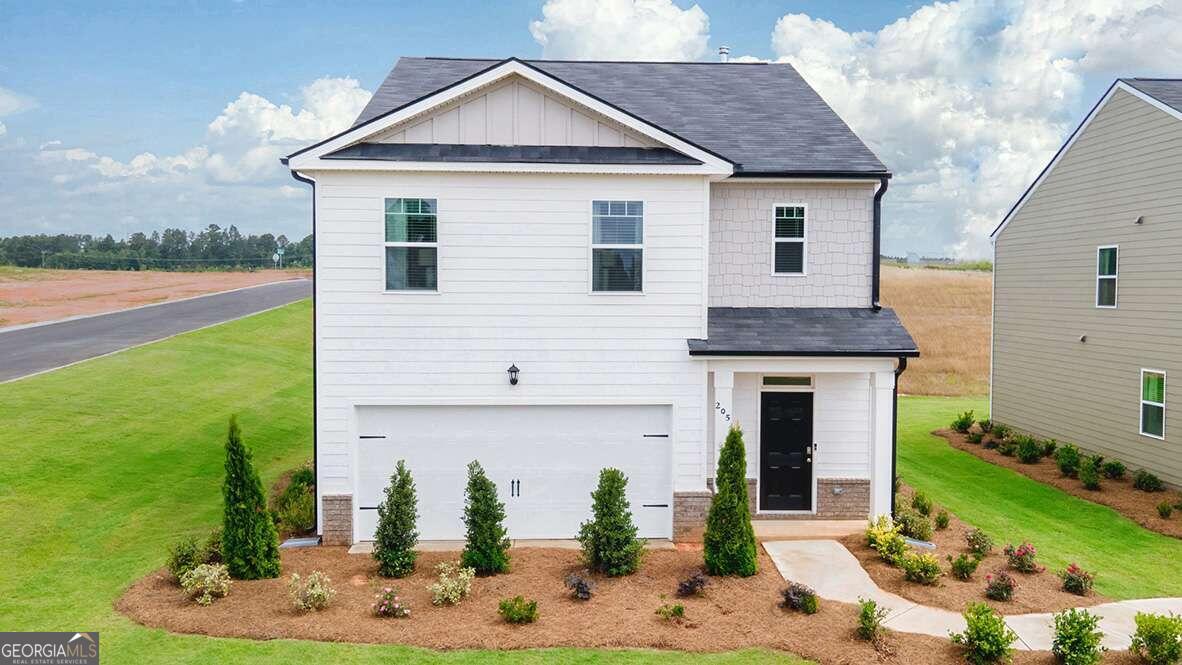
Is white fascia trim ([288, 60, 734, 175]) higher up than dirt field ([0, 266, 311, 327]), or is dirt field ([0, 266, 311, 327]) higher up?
white fascia trim ([288, 60, 734, 175])

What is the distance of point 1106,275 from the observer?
1855cm

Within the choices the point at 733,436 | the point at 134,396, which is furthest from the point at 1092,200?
the point at 134,396

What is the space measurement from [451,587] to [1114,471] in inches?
598

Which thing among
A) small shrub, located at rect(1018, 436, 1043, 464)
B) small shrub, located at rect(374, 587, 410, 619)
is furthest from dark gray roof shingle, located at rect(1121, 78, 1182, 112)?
small shrub, located at rect(374, 587, 410, 619)

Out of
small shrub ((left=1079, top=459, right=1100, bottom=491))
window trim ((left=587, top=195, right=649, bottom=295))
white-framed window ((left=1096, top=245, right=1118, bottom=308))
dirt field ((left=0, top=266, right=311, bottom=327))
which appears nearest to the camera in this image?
window trim ((left=587, top=195, right=649, bottom=295))

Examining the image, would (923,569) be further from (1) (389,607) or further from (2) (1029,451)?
(2) (1029,451)

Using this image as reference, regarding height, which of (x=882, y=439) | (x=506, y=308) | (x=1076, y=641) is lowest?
(x=1076, y=641)

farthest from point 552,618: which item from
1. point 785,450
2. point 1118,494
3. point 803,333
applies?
point 1118,494

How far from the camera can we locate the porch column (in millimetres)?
12898

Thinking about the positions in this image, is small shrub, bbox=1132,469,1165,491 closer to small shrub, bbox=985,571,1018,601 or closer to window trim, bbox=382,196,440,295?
small shrub, bbox=985,571,1018,601

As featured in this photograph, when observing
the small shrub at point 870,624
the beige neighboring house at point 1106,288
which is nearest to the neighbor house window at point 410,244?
the small shrub at point 870,624

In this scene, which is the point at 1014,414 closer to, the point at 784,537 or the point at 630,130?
the point at 784,537

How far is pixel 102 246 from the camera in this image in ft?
295

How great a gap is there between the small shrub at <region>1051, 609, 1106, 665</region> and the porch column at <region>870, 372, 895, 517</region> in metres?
4.54
